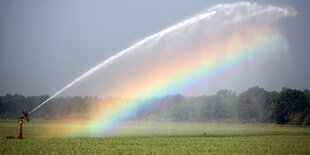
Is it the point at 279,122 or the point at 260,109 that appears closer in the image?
the point at 279,122

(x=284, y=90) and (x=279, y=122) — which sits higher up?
(x=284, y=90)

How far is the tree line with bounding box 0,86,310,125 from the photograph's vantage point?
11762cm

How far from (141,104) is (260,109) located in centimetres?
5076

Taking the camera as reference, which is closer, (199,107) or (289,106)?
(289,106)

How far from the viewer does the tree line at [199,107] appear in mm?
117625

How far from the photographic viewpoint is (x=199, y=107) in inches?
5787

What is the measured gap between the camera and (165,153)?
89.1 feet

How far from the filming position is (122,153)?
27047mm

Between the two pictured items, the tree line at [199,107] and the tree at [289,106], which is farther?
the tree line at [199,107]

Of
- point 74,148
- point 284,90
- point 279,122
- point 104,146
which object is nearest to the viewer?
point 74,148

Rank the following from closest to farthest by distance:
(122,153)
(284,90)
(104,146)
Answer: (122,153)
(104,146)
(284,90)

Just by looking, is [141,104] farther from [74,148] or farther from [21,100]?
[74,148]

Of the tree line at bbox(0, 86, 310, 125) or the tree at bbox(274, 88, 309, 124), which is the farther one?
the tree line at bbox(0, 86, 310, 125)

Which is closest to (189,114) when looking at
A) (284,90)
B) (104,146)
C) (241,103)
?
(241,103)
